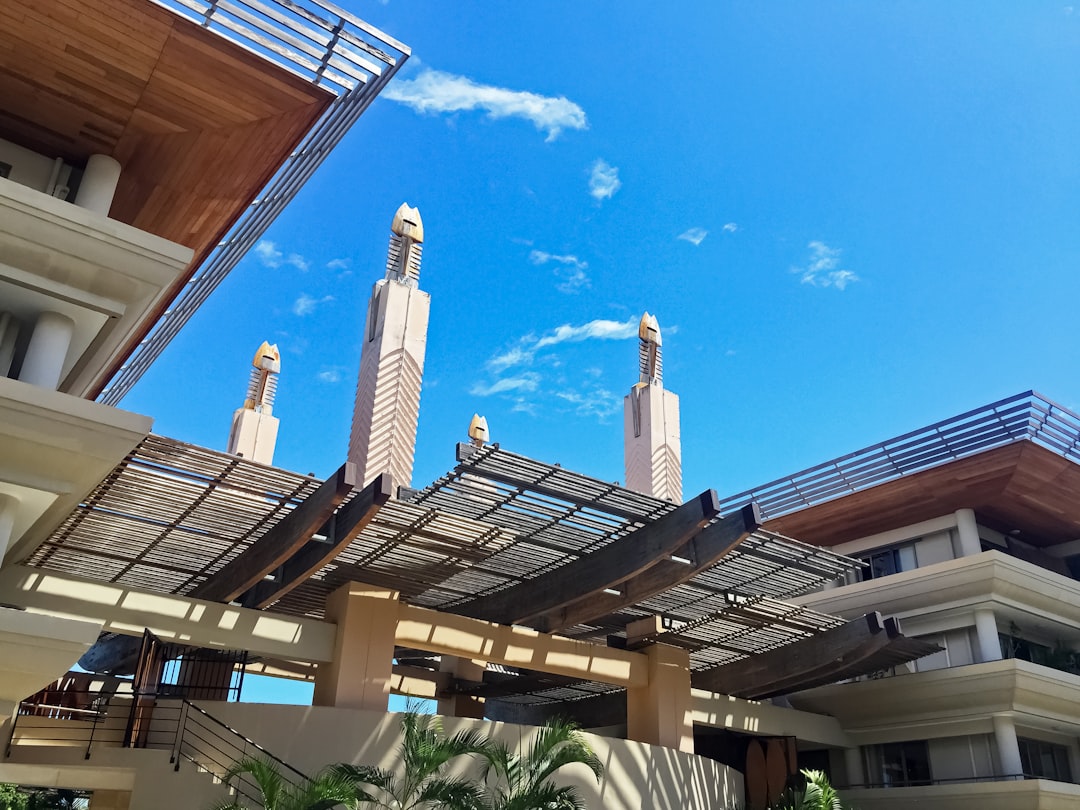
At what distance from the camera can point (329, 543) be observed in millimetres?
13758

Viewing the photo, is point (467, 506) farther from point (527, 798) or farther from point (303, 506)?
point (527, 798)

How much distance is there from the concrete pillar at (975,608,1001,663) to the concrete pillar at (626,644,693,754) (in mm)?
6411

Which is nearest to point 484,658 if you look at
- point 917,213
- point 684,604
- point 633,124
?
point 684,604

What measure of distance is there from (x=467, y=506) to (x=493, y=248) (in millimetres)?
13419

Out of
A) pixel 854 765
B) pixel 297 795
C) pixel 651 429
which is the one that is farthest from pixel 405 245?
pixel 854 765

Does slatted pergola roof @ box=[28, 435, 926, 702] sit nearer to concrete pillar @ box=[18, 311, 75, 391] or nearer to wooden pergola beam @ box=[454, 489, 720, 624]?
wooden pergola beam @ box=[454, 489, 720, 624]

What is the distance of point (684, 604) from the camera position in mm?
17984

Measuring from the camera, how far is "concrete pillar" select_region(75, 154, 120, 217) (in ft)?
35.7

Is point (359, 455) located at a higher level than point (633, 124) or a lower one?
lower

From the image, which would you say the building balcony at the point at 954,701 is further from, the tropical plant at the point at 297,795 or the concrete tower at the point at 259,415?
the concrete tower at the point at 259,415

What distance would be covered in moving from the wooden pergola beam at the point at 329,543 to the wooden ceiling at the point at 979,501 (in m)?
13.1

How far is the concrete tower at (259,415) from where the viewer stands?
2539 cm

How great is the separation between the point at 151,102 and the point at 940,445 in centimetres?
1729

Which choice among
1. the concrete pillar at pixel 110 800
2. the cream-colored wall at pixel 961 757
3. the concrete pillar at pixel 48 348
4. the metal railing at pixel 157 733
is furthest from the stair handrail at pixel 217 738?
the cream-colored wall at pixel 961 757
